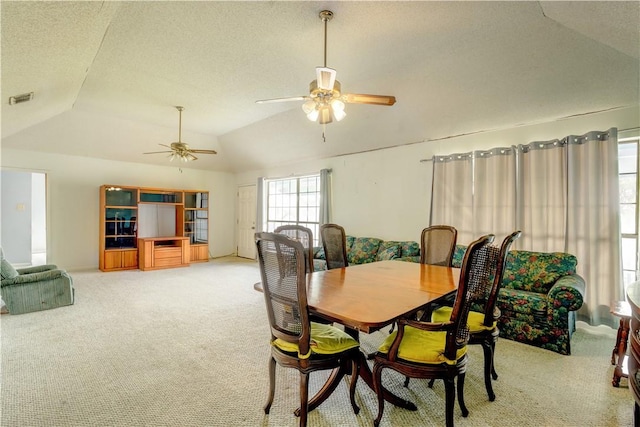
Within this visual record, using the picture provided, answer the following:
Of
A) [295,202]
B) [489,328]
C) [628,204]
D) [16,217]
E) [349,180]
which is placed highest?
[349,180]

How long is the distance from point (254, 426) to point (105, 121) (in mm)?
5999

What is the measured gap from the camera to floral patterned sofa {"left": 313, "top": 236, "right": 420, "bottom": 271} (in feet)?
15.0

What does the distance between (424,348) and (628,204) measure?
3270 millimetres

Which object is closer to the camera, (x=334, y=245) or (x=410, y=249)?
(x=334, y=245)

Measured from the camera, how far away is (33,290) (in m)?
3.84

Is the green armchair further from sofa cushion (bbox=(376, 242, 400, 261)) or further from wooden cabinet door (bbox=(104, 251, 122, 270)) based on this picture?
sofa cushion (bbox=(376, 242, 400, 261))

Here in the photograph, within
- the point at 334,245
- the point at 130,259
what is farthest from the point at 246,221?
the point at 334,245

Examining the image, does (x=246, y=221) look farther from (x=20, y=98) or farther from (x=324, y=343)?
(x=324, y=343)

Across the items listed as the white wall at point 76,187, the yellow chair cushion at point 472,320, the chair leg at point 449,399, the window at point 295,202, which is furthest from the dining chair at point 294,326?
the white wall at point 76,187

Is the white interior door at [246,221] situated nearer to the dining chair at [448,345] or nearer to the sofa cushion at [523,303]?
the sofa cushion at [523,303]

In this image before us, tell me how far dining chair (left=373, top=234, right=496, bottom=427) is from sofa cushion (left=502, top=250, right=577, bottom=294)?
202cm

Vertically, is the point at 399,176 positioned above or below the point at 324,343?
above

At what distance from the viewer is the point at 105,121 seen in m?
5.59

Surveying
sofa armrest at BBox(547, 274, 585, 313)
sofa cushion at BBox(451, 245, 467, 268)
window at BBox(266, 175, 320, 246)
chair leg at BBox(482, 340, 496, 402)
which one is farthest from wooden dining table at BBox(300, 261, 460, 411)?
window at BBox(266, 175, 320, 246)
